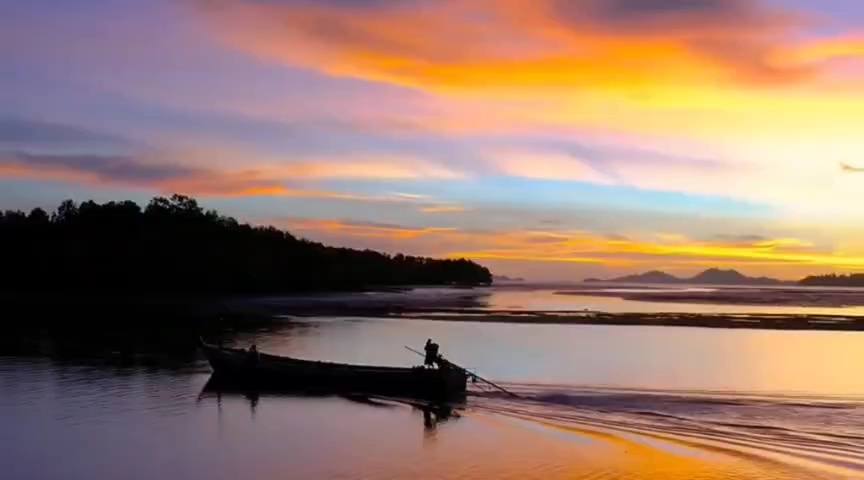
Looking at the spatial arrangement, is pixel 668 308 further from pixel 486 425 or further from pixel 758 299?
pixel 486 425

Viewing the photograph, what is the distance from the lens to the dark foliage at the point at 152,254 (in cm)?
11256

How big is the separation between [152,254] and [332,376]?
97722 millimetres

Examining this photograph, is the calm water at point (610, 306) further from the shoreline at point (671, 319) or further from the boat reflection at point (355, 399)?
the boat reflection at point (355, 399)

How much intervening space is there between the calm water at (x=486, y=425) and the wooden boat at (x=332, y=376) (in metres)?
0.99

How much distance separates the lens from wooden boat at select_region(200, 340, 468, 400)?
2956cm

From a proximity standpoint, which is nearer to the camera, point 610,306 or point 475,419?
point 475,419

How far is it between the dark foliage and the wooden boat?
85.1 metres

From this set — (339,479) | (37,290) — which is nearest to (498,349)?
(339,479)

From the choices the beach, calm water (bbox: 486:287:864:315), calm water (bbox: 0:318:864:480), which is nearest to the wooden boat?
the beach

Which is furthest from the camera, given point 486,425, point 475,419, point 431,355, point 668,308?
point 668,308

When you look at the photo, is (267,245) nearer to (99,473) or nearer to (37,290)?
Answer: (37,290)

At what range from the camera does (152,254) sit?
122 metres

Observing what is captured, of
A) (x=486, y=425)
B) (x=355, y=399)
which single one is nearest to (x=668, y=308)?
(x=355, y=399)

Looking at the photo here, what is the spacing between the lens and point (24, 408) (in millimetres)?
27516
